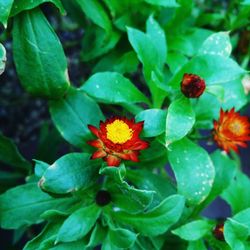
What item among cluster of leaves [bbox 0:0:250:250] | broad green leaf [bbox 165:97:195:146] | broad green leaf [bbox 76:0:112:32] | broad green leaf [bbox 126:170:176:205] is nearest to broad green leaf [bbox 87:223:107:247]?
cluster of leaves [bbox 0:0:250:250]

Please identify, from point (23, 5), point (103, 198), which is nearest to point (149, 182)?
point (103, 198)

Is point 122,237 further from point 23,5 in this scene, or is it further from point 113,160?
point 23,5

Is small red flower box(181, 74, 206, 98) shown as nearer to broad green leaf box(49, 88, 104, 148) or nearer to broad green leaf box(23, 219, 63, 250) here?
broad green leaf box(49, 88, 104, 148)

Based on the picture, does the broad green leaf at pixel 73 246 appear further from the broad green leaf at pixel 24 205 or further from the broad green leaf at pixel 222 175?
the broad green leaf at pixel 222 175

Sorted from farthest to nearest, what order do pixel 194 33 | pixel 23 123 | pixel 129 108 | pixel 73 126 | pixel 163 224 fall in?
pixel 23 123 → pixel 194 33 → pixel 129 108 → pixel 73 126 → pixel 163 224

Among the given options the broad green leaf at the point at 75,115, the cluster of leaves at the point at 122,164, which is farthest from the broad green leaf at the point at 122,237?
the broad green leaf at the point at 75,115

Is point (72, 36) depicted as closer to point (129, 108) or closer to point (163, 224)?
point (129, 108)

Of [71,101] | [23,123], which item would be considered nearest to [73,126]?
[71,101]
